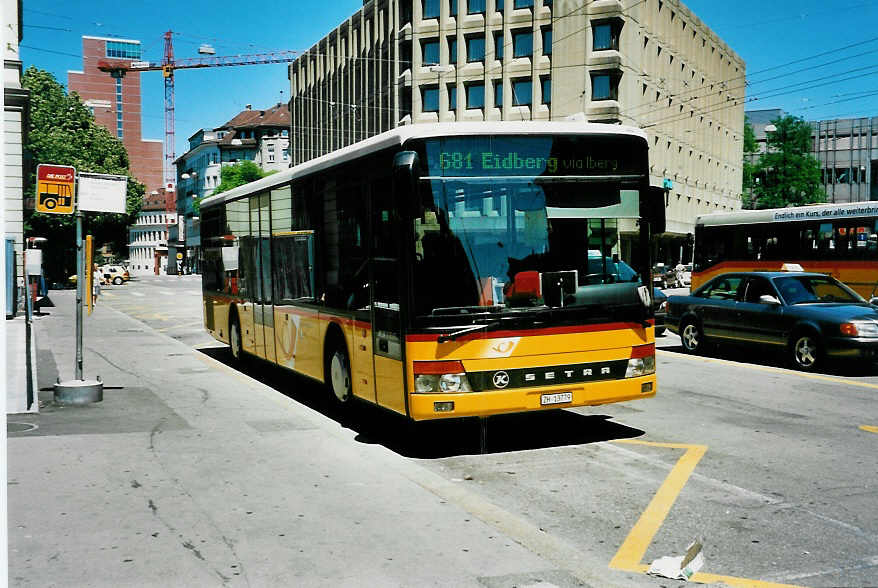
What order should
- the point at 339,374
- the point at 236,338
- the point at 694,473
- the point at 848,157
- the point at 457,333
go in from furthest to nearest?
the point at 848,157 → the point at 236,338 → the point at 339,374 → the point at 457,333 → the point at 694,473

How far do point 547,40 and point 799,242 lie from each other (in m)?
33.5

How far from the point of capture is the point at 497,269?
7.73 m

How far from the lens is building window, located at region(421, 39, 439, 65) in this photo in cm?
5803

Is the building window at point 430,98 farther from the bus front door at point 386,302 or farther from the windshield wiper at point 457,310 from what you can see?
the windshield wiper at point 457,310

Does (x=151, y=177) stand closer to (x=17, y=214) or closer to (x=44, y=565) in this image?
(x=17, y=214)

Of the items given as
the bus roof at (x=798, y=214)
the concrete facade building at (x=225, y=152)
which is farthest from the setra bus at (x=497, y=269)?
the concrete facade building at (x=225, y=152)

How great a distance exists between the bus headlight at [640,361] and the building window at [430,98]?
51.0 metres

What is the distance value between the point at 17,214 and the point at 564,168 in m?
28.2

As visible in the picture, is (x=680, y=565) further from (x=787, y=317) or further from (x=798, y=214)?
(x=798, y=214)

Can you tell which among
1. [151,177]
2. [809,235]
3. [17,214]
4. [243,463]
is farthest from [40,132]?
[151,177]

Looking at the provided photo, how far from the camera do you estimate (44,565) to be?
505cm

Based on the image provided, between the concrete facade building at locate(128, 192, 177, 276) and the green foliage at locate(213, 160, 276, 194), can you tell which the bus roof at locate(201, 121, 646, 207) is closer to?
the green foliage at locate(213, 160, 276, 194)

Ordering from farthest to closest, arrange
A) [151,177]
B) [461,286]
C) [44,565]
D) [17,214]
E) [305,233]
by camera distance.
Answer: [151,177] < [17,214] < [305,233] < [461,286] < [44,565]

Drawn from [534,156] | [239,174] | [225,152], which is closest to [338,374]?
[534,156]
